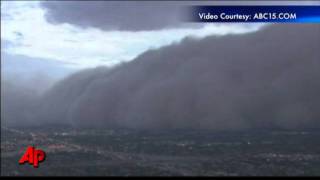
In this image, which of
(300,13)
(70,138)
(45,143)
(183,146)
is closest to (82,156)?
(45,143)

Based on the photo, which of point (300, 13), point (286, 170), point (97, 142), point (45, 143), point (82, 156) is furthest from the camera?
point (97, 142)

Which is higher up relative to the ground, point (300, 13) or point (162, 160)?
point (300, 13)

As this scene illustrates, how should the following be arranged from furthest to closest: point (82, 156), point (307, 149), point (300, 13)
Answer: point (307, 149) < point (82, 156) < point (300, 13)

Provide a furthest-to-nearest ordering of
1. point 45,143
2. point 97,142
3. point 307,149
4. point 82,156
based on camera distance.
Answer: point 97,142, point 307,149, point 45,143, point 82,156

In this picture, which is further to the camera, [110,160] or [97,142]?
[97,142]

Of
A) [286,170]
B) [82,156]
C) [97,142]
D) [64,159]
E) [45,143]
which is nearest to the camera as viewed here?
[286,170]

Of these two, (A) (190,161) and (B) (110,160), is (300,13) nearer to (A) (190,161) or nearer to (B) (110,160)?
(A) (190,161)

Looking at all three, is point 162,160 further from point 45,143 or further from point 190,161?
point 45,143

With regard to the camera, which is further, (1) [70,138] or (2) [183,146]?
(1) [70,138]

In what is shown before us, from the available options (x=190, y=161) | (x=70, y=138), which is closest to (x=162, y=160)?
(x=190, y=161)
